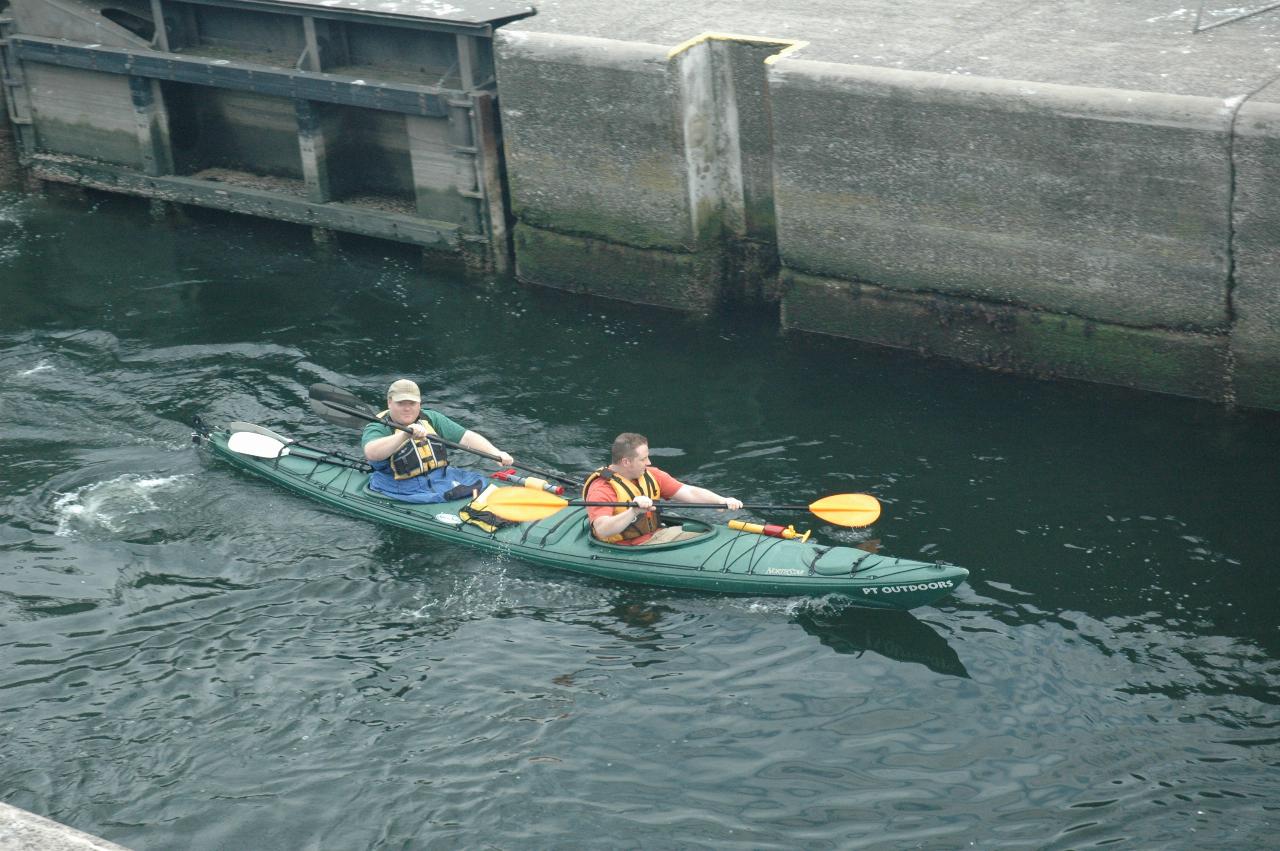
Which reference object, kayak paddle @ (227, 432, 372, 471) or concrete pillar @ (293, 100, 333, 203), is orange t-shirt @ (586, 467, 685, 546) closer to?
kayak paddle @ (227, 432, 372, 471)

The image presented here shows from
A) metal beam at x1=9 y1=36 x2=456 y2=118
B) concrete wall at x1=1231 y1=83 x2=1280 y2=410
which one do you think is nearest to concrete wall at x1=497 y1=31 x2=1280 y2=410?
concrete wall at x1=1231 y1=83 x2=1280 y2=410

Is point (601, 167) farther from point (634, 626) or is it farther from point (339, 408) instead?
point (634, 626)

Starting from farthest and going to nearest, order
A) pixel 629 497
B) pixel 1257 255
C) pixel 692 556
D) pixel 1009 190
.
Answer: pixel 1009 190 < pixel 1257 255 < pixel 629 497 < pixel 692 556

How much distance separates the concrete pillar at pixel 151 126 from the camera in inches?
571

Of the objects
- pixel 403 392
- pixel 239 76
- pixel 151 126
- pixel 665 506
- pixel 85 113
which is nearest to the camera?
pixel 665 506

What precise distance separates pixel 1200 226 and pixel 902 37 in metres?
3.07

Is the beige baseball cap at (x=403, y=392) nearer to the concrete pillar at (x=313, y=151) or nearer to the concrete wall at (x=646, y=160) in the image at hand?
the concrete wall at (x=646, y=160)

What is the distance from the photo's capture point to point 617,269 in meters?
12.5

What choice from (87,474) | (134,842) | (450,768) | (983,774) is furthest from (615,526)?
(87,474)

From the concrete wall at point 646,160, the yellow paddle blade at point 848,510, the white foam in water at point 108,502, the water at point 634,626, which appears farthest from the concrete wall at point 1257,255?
the white foam in water at point 108,502

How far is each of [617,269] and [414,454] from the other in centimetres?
371

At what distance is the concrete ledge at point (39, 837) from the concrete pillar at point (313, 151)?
935 centimetres

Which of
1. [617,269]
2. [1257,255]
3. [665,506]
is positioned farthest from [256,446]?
[1257,255]

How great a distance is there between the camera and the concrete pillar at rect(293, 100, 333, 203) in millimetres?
13594
